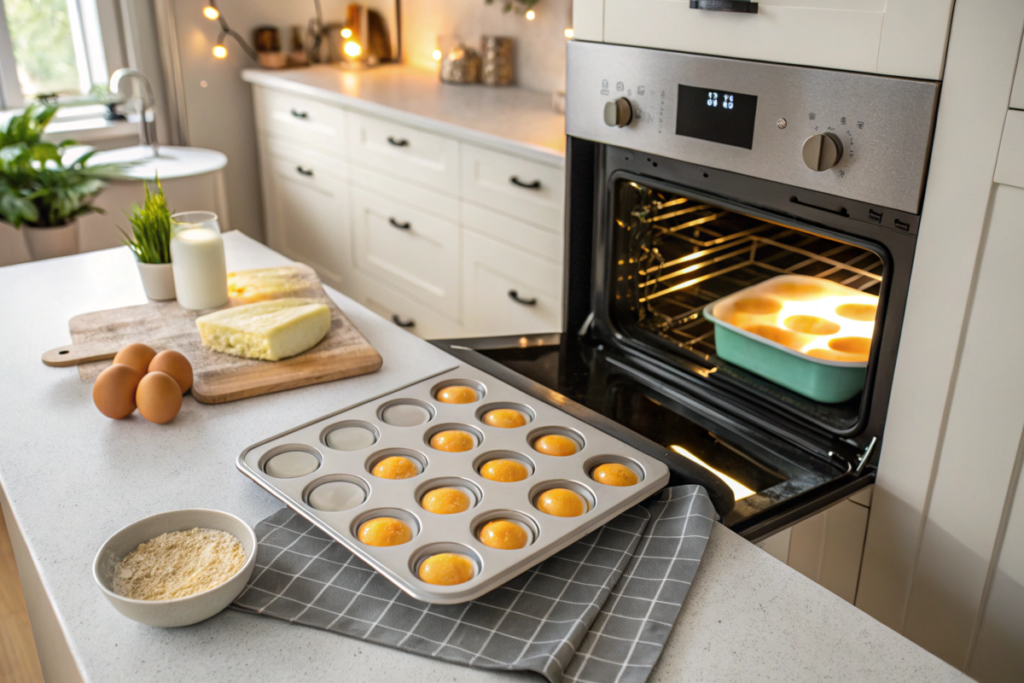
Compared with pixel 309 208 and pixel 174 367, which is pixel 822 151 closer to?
pixel 174 367

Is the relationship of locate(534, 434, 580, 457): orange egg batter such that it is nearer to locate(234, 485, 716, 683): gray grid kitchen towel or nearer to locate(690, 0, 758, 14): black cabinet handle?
locate(234, 485, 716, 683): gray grid kitchen towel

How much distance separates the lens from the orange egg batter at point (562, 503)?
83 cm

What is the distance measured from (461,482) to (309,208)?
240 centimetres

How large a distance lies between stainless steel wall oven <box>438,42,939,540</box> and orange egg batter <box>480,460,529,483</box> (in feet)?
0.53

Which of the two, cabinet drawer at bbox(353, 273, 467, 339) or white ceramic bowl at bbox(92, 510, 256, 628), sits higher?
white ceramic bowl at bbox(92, 510, 256, 628)

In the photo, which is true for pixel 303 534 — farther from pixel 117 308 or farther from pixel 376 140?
pixel 376 140

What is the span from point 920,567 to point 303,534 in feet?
2.47

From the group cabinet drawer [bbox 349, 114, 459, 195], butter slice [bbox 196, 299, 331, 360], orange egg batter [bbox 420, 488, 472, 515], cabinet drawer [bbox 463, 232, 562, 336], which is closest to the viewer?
orange egg batter [bbox 420, 488, 472, 515]

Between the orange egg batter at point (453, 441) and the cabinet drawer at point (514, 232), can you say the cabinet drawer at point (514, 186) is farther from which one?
the orange egg batter at point (453, 441)

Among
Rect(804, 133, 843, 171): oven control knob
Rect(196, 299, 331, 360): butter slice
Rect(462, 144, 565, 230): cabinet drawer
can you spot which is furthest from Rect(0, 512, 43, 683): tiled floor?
Rect(804, 133, 843, 171): oven control knob

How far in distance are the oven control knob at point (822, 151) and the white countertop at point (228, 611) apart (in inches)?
17.5

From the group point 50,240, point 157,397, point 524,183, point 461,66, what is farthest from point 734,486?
point 50,240

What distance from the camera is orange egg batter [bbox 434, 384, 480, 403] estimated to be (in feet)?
3.44

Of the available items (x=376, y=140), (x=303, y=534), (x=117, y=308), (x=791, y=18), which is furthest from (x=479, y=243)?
(x=303, y=534)
